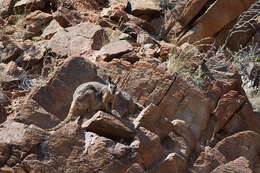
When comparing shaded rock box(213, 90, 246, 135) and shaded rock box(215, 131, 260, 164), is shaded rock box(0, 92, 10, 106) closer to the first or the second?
shaded rock box(215, 131, 260, 164)

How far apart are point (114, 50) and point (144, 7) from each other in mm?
3536

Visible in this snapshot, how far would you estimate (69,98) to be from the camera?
1087cm

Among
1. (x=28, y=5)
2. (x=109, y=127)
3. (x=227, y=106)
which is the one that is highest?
(x=109, y=127)

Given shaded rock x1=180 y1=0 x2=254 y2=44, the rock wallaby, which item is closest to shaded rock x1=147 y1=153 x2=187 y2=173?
the rock wallaby

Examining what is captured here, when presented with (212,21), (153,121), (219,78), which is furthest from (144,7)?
(153,121)

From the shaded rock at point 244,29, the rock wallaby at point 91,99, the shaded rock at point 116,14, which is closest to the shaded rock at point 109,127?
the rock wallaby at point 91,99

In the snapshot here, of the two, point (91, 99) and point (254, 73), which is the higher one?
point (91, 99)

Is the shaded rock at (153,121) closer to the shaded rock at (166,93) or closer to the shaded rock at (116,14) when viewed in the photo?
the shaded rock at (166,93)

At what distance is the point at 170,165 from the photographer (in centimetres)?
984

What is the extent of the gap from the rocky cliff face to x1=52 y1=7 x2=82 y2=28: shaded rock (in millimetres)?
25

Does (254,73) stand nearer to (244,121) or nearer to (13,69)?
(244,121)

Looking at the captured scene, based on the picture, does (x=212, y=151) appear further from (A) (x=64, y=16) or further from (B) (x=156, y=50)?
(A) (x=64, y=16)

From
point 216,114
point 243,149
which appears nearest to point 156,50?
point 216,114

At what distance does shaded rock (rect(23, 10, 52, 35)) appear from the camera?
14906 millimetres
